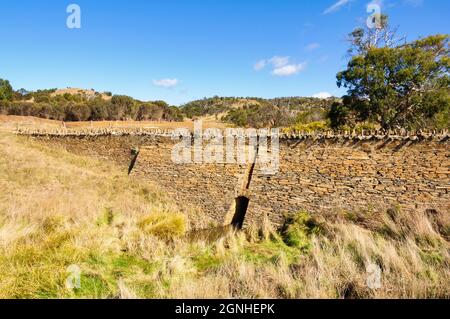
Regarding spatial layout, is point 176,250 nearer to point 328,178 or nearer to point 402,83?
point 328,178

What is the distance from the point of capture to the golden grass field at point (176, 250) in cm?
504

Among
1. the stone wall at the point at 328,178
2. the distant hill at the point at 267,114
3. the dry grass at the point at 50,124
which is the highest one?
the distant hill at the point at 267,114

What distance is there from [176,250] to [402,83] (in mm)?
13277

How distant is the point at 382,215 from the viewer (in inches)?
363

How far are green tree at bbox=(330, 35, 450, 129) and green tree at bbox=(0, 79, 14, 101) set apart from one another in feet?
130

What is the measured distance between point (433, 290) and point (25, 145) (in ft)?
63.5

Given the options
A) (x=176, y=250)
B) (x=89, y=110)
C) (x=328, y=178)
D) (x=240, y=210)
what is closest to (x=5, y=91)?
(x=89, y=110)

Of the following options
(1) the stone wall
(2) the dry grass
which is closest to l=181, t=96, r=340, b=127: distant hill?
(2) the dry grass

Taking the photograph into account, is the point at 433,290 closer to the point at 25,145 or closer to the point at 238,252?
the point at 238,252

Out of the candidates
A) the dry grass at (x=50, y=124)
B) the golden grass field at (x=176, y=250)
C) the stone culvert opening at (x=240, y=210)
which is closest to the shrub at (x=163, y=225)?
the golden grass field at (x=176, y=250)

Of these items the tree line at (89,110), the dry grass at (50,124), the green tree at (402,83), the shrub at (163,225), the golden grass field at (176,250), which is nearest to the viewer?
the golden grass field at (176,250)

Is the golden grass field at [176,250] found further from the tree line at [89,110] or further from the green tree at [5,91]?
the green tree at [5,91]

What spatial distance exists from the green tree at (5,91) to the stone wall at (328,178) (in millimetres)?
35467
